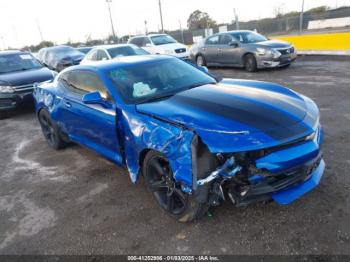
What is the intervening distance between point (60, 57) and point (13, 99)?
7.78 meters

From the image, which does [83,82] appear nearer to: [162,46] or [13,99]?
[13,99]

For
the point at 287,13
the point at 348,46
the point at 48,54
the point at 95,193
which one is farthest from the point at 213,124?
the point at 287,13

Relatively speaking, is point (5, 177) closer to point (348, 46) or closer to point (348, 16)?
point (348, 46)

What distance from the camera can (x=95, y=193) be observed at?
4.08 meters

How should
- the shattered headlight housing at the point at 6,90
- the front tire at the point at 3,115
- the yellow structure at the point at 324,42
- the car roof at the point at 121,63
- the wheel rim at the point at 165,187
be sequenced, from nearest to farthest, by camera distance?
1. the wheel rim at the point at 165,187
2. the car roof at the point at 121,63
3. the shattered headlight housing at the point at 6,90
4. the front tire at the point at 3,115
5. the yellow structure at the point at 324,42

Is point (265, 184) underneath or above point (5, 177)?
above

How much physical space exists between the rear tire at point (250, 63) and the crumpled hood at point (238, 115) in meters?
8.52

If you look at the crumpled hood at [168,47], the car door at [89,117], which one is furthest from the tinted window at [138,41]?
the car door at [89,117]

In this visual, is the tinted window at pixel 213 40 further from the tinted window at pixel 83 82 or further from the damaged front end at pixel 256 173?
the damaged front end at pixel 256 173

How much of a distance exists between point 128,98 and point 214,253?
194cm

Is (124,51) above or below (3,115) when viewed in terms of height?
above

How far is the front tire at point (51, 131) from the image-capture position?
5516 millimetres

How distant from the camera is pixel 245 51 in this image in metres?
12.1

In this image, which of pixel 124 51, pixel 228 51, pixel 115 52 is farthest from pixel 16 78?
pixel 228 51
